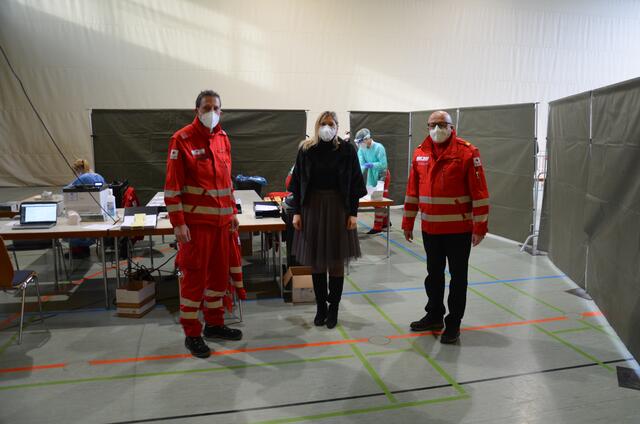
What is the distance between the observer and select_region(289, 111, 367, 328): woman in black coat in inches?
137

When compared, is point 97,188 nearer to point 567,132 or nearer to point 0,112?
point 567,132

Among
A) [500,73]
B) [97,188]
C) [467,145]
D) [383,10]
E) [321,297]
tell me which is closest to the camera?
[467,145]

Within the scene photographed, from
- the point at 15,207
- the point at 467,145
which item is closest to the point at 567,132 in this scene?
the point at 467,145

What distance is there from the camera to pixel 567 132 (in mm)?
5094

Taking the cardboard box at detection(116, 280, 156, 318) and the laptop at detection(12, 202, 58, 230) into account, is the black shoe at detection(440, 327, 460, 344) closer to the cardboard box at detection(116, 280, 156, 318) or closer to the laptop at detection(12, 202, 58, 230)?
the cardboard box at detection(116, 280, 156, 318)

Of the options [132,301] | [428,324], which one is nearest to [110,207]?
[132,301]

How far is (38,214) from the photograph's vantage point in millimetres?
4203

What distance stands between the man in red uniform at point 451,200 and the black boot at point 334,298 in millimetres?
718

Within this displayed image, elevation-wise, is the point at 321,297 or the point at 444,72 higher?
the point at 444,72

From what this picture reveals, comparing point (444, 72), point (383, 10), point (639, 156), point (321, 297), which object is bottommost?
point (321, 297)

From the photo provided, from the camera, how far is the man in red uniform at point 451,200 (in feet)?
10.5

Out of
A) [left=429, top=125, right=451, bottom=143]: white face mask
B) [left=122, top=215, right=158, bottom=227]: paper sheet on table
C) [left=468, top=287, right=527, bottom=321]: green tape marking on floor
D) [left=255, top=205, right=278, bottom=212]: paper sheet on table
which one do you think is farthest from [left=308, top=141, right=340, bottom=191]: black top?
[left=468, top=287, right=527, bottom=321]: green tape marking on floor

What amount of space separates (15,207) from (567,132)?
5.82m

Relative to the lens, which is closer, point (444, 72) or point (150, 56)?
point (150, 56)
